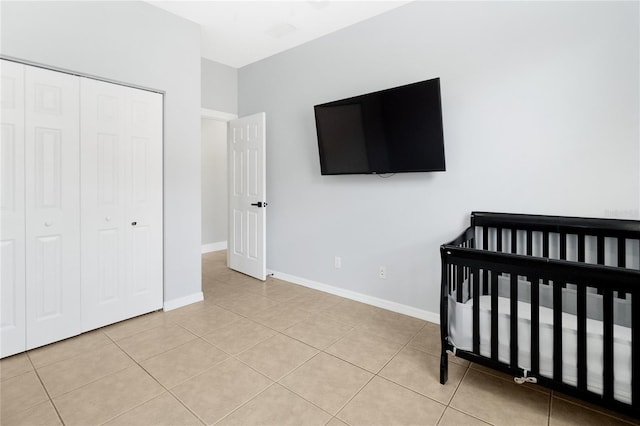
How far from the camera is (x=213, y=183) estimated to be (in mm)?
5672

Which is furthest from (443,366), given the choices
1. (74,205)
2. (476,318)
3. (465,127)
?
(74,205)

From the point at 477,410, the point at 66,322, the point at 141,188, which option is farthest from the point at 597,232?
the point at 66,322

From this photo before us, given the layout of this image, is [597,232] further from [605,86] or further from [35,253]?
[35,253]

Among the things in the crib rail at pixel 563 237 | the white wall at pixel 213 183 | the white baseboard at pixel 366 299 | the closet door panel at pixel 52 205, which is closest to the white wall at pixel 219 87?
the white wall at pixel 213 183

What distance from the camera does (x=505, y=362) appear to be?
1.65m

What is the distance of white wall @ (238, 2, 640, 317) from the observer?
1.96 metres

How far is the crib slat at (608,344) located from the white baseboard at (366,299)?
1298 mm

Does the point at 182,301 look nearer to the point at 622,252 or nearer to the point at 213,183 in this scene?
the point at 213,183

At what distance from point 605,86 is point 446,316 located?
174cm

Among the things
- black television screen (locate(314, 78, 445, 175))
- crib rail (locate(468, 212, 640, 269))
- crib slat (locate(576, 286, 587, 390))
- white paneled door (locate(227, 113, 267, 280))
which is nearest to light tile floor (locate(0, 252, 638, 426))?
crib slat (locate(576, 286, 587, 390))

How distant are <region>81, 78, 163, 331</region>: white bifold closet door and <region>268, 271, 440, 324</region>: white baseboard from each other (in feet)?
4.81

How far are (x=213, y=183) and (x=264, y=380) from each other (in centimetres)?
439

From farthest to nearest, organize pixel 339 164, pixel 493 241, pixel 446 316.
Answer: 1. pixel 339 164
2. pixel 493 241
3. pixel 446 316

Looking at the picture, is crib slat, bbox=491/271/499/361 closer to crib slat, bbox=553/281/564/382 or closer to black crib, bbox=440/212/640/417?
black crib, bbox=440/212/640/417
